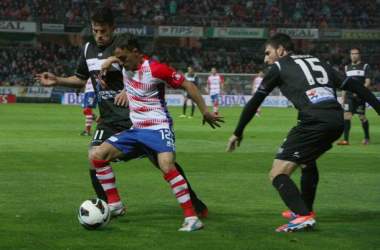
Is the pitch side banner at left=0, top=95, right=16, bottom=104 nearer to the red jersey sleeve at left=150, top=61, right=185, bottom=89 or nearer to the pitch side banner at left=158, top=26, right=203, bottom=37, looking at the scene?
the pitch side banner at left=158, top=26, right=203, bottom=37

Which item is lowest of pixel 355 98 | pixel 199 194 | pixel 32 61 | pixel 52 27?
pixel 32 61

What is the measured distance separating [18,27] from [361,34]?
85.8ft

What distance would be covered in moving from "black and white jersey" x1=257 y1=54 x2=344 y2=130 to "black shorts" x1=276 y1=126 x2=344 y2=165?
0.20 feet

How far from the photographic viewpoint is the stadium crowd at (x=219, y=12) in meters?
51.4

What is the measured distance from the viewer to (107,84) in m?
7.68

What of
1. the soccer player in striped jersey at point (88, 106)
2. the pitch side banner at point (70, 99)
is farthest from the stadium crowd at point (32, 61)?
the soccer player in striped jersey at point (88, 106)

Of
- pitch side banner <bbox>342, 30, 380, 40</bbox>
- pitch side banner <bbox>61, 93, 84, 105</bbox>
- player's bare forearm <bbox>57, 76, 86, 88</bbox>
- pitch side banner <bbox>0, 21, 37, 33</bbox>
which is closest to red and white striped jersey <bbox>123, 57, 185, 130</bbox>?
player's bare forearm <bbox>57, 76, 86, 88</bbox>

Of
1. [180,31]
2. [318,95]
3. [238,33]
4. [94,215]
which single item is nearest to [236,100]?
[180,31]

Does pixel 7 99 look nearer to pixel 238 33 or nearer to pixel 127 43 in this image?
pixel 238 33

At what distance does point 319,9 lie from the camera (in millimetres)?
57125

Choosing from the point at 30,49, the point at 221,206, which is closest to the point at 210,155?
the point at 221,206

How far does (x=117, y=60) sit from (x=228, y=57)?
47527 millimetres

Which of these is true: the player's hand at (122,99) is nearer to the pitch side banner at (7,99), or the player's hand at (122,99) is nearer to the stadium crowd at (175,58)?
the pitch side banner at (7,99)

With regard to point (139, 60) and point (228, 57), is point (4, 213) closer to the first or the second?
point (139, 60)
